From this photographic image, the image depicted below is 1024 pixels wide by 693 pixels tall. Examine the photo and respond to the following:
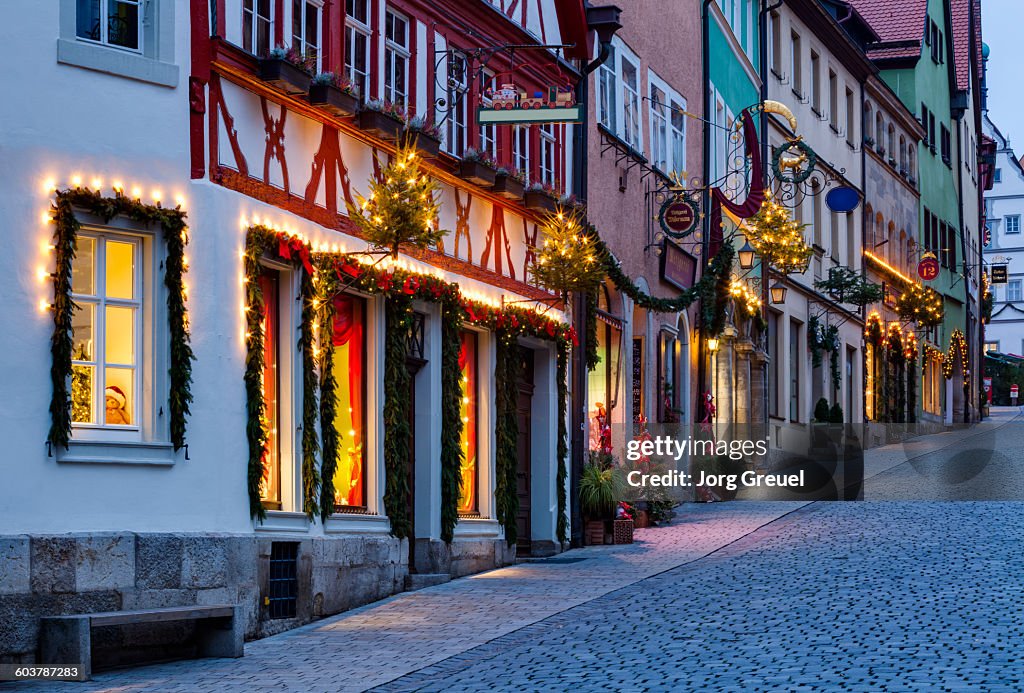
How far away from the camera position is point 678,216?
84.4 feet

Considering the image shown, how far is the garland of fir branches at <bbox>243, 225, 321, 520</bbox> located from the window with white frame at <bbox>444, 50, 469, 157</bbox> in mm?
4000

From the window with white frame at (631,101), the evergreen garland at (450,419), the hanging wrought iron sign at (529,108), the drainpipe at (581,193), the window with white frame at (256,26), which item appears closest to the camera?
the window with white frame at (256,26)

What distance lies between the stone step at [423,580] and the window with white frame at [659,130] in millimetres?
10752

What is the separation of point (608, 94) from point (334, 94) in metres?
9.94

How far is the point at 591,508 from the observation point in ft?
72.8

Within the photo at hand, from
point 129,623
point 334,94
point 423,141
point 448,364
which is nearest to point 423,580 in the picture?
point 448,364

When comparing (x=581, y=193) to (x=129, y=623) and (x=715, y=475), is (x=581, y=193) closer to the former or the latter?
(x=715, y=475)

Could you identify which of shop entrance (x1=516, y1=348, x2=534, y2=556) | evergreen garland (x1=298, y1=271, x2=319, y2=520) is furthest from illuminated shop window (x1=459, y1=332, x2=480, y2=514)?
evergreen garland (x1=298, y1=271, x2=319, y2=520)

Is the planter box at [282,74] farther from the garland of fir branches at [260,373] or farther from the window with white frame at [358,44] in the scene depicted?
the window with white frame at [358,44]

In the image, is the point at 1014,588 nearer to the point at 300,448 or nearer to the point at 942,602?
the point at 942,602

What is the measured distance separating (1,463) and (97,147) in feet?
7.77

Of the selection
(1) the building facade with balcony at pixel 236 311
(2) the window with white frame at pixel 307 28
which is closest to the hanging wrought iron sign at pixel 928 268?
(1) the building facade with balcony at pixel 236 311

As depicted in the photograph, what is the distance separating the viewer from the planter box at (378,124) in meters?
16.0

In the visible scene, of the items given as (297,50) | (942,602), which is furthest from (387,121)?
(942,602)
